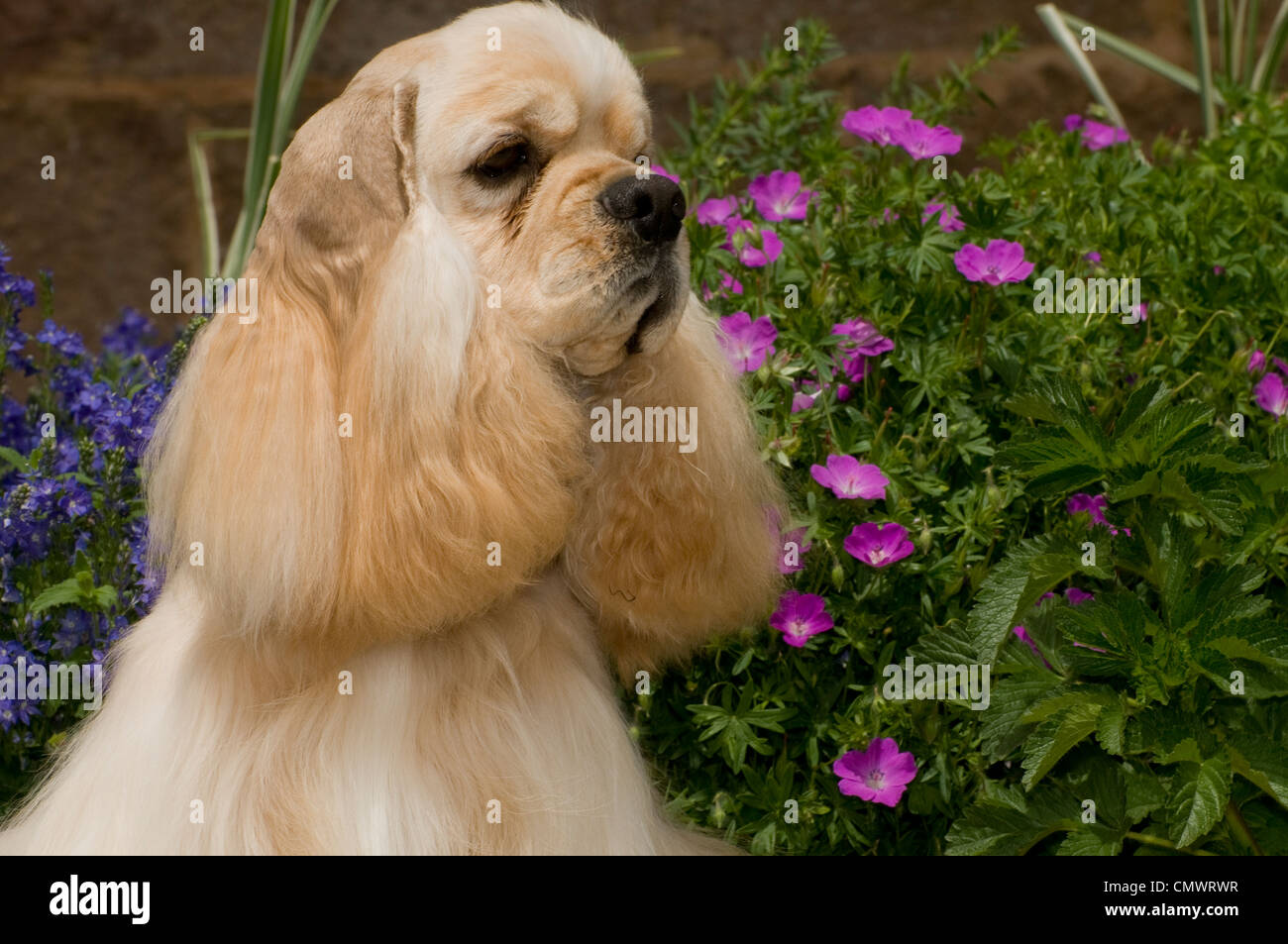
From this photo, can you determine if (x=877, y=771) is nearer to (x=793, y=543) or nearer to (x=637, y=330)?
(x=793, y=543)

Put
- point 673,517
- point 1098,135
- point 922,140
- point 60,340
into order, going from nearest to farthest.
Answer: point 673,517
point 922,140
point 60,340
point 1098,135

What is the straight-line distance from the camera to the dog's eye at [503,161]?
6.88 feet

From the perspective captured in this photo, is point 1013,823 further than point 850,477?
No

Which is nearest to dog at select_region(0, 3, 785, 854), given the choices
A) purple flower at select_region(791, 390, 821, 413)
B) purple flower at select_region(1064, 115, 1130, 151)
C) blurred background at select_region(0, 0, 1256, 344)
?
purple flower at select_region(791, 390, 821, 413)

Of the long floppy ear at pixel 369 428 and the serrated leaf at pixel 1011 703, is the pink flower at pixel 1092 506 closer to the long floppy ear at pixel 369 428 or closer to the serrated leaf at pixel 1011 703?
the serrated leaf at pixel 1011 703

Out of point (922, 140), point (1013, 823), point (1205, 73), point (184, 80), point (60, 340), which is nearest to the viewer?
point (1013, 823)

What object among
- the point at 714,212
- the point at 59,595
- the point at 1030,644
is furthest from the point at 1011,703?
the point at 59,595

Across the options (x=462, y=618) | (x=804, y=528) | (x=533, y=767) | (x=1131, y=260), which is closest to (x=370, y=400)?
(x=462, y=618)

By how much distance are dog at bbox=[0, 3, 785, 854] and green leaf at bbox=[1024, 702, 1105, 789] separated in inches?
22.7

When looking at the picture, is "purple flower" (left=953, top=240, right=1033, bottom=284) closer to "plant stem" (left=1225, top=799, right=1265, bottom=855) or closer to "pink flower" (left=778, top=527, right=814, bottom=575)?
"pink flower" (left=778, top=527, right=814, bottom=575)

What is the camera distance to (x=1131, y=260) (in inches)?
127

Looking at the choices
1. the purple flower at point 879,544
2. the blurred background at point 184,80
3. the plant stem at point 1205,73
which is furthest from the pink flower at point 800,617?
the blurred background at point 184,80

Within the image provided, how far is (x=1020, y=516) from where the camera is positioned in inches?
114

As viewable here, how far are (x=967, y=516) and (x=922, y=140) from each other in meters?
0.85
